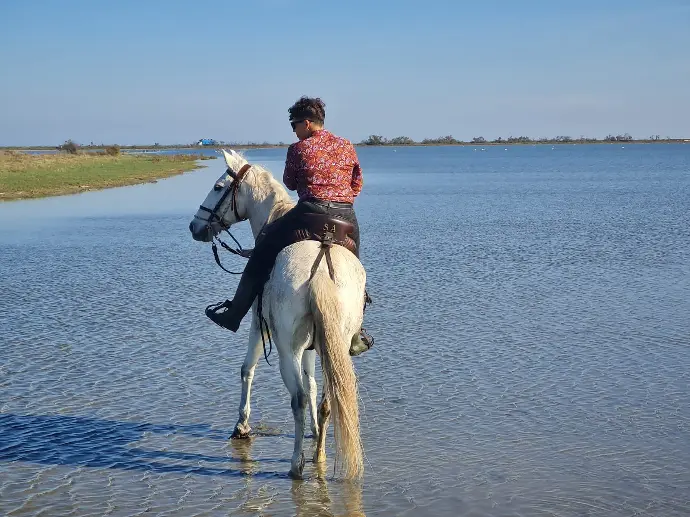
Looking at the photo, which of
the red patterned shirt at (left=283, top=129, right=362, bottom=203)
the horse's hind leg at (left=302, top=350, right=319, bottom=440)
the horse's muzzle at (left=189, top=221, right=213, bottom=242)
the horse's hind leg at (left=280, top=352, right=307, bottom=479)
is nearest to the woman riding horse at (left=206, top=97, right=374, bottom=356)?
the red patterned shirt at (left=283, top=129, right=362, bottom=203)

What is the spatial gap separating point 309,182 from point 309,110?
58cm

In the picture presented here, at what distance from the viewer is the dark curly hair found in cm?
708

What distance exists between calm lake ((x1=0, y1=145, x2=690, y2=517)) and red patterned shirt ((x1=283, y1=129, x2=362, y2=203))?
2108mm

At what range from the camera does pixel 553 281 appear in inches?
621

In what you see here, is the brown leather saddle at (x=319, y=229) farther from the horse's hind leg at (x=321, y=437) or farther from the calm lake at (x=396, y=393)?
the calm lake at (x=396, y=393)

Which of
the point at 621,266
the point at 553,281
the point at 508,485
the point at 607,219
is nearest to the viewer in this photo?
the point at 508,485

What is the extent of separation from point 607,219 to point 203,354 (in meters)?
20.8

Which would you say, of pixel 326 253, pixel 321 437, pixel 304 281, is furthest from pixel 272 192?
pixel 321 437

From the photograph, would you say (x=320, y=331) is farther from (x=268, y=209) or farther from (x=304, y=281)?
(x=268, y=209)

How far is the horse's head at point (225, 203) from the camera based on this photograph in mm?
7746

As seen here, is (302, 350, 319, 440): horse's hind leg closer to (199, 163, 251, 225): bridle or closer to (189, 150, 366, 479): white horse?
(189, 150, 366, 479): white horse

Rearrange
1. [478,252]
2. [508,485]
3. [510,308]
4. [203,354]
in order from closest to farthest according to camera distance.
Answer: [508,485] < [203,354] < [510,308] < [478,252]

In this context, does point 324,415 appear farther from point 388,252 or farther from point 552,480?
point 388,252

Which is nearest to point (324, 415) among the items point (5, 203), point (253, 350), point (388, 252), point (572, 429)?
point (253, 350)
